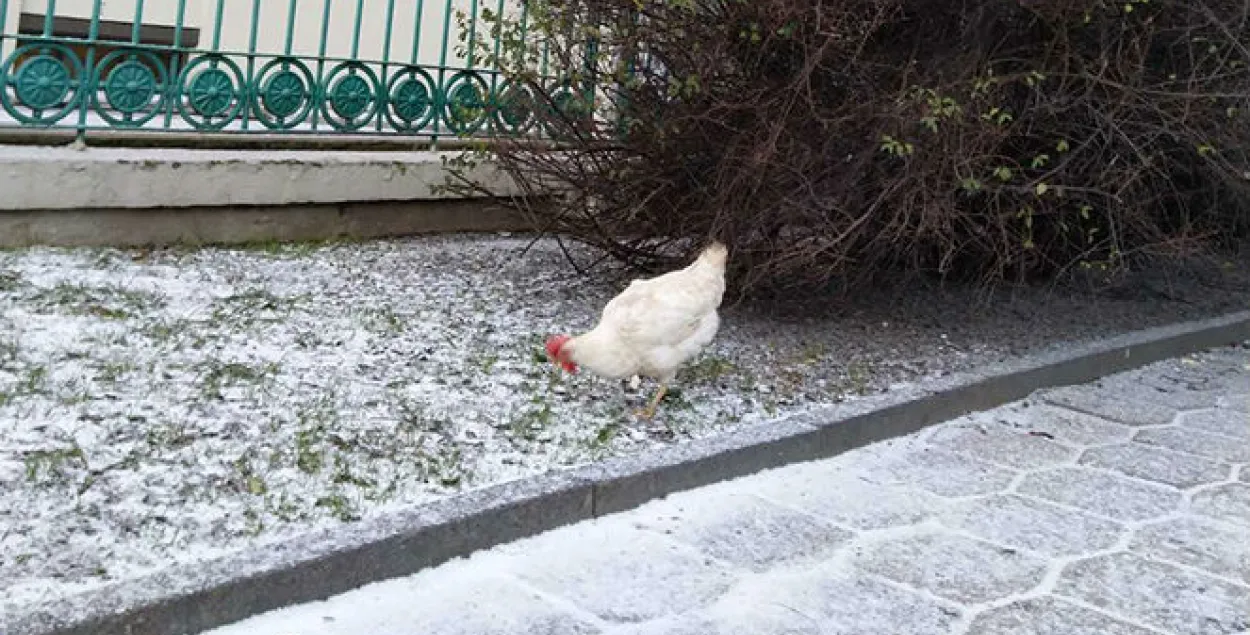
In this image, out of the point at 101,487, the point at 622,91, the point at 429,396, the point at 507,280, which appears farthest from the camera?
the point at 507,280

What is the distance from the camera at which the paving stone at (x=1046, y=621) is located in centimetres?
361

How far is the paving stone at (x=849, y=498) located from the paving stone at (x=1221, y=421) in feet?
6.84

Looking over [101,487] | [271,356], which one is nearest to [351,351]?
[271,356]

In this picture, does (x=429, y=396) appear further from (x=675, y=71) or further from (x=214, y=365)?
(x=675, y=71)

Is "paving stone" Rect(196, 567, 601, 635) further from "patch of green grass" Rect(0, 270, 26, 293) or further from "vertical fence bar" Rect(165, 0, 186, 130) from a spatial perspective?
"vertical fence bar" Rect(165, 0, 186, 130)

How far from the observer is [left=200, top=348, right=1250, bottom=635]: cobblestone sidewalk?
3502mm

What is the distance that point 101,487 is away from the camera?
3.60 m

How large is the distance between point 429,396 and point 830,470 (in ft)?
4.95

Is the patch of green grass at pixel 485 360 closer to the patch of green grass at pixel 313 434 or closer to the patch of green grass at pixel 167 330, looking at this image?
the patch of green grass at pixel 313 434

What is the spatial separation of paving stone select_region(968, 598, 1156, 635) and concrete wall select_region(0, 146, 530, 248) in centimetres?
448

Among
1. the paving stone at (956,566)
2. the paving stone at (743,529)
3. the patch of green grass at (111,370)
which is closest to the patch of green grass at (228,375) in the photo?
the patch of green grass at (111,370)

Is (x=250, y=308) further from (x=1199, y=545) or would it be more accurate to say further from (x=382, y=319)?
(x=1199, y=545)

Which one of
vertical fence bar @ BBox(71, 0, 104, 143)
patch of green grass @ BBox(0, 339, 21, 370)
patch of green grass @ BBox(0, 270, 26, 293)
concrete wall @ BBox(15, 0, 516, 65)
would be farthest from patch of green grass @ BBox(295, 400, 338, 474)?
concrete wall @ BBox(15, 0, 516, 65)

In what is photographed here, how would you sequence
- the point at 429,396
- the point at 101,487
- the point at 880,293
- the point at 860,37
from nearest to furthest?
the point at 101,487 < the point at 429,396 < the point at 860,37 < the point at 880,293
